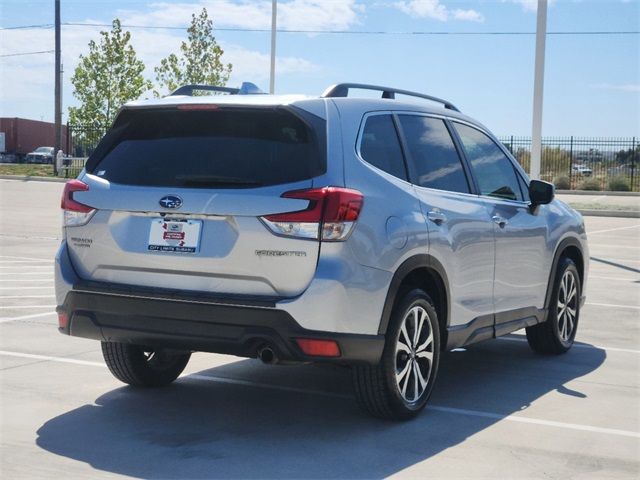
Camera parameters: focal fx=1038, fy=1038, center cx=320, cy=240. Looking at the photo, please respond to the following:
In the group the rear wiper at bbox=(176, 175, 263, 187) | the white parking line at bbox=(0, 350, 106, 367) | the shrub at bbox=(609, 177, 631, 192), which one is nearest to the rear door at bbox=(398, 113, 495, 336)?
the rear wiper at bbox=(176, 175, 263, 187)

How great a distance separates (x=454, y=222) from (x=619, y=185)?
4008 centimetres

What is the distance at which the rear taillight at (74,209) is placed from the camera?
5.83 metres

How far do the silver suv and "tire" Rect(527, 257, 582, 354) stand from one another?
179 cm

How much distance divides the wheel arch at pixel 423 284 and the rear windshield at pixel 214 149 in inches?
30.8

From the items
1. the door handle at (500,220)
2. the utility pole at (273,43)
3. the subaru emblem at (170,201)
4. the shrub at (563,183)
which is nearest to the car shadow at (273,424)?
the door handle at (500,220)

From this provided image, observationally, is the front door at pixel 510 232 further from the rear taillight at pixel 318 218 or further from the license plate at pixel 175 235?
the license plate at pixel 175 235

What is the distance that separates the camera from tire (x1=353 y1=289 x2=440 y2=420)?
570 centimetres

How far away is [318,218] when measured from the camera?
207 inches

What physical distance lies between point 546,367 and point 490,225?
1.56 m

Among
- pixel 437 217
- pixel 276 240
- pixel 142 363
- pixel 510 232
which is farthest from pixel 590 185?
pixel 276 240

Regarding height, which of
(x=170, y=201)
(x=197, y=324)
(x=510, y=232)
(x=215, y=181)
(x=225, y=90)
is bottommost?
(x=197, y=324)

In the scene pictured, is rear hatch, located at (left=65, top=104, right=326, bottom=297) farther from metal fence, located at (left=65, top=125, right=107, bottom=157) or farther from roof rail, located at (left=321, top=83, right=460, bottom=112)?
metal fence, located at (left=65, top=125, right=107, bottom=157)

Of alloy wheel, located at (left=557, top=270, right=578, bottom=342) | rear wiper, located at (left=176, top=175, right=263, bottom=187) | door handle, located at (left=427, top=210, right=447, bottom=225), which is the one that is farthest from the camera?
alloy wheel, located at (left=557, top=270, right=578, bottom=342)

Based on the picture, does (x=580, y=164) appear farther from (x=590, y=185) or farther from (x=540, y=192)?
(x=540, y=192)
